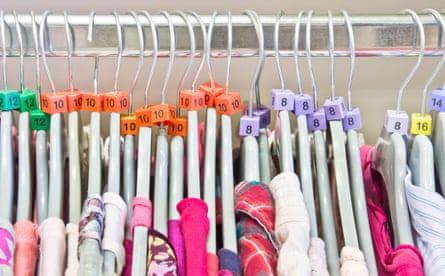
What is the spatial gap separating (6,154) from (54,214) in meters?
0.10

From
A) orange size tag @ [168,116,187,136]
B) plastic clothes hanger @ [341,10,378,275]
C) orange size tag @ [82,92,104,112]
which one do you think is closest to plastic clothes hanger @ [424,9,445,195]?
plastic clothes hanger @ [341,10,378,275]

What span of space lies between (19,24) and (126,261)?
0.33m

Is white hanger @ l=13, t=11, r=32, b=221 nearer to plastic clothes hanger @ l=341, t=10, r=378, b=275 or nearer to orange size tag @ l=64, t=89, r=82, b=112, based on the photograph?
orange size tag @ l=64, t=89, r=82, b=112

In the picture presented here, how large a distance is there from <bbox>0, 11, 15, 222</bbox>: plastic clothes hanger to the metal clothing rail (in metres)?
0.06

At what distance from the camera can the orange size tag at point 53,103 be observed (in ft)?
2.60

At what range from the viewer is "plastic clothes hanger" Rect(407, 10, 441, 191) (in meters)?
0.78

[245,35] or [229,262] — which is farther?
[245,35]

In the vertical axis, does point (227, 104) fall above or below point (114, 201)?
above

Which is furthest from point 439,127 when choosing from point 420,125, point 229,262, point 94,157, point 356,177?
point 94,157

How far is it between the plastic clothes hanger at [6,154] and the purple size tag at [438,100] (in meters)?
0.55

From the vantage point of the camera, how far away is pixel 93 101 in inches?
31.8

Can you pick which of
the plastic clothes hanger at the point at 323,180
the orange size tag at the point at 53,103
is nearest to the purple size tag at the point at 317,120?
the plastic clothes hanger at the point at 323,180

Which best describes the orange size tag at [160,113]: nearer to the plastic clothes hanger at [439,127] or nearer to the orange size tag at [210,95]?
the orange size tag at [210,95]

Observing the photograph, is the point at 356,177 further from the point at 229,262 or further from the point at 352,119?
the point at 229,262
